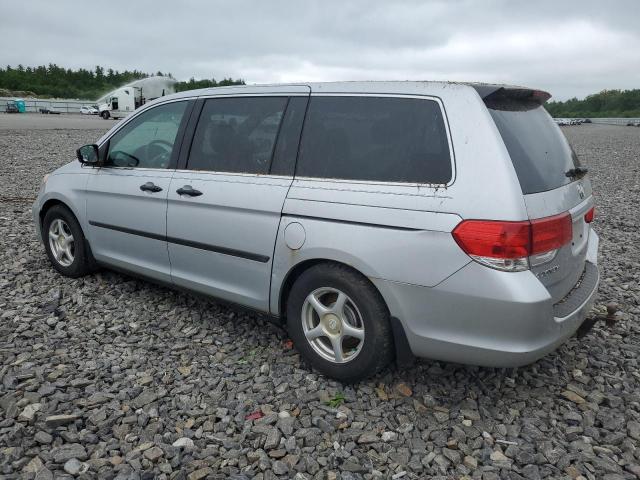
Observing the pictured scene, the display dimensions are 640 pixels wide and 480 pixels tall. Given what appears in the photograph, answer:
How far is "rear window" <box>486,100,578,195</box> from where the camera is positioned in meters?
2.71

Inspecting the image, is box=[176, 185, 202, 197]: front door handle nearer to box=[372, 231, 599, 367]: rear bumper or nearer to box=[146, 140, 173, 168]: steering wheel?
box=[146, 140, 173, 168]: steering wheel

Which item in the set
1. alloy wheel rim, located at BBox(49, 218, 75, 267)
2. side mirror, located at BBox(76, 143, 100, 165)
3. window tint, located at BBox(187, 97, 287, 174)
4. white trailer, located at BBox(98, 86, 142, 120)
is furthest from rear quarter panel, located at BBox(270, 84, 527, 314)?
white trailer, located at BBox(98, 86, 142, 120)

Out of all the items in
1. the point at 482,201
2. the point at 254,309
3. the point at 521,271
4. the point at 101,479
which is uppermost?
the point at 482,201

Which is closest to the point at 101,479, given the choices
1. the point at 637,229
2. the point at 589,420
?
the point at 589,420

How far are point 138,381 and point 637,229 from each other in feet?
23.9

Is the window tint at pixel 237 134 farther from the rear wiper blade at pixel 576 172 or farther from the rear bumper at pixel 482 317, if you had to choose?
the rear wiper blade at pixel 576 172

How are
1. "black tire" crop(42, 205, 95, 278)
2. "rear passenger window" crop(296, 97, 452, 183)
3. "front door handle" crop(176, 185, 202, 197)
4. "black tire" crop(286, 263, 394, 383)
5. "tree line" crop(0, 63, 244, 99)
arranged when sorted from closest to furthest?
"rear passenger window" crop(296, 97, 452, 183) < "black tire" crop(286, 263, 394, 383) < "front door handle" crop(176, 185, 202, 197) < "black tire" crop(42, 205, 95, 278) < "tree line" crop(0, 63, 244, 99)

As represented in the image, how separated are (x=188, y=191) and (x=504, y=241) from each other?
7.04ft

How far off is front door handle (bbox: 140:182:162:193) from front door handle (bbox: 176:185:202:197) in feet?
0.80

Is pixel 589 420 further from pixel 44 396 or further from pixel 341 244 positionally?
pixel 44 396

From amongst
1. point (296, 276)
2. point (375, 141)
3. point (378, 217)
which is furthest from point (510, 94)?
point (296, 276)

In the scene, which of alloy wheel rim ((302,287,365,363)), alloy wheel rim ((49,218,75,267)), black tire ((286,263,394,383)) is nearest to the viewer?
black tire ((286,263,394,383))

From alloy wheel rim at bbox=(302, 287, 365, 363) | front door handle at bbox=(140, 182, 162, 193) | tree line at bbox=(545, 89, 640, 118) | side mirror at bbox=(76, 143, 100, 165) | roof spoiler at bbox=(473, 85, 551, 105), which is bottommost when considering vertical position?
alloy wheel rim at bbox=(302, 287, 365, 363)

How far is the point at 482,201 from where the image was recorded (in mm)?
2578
